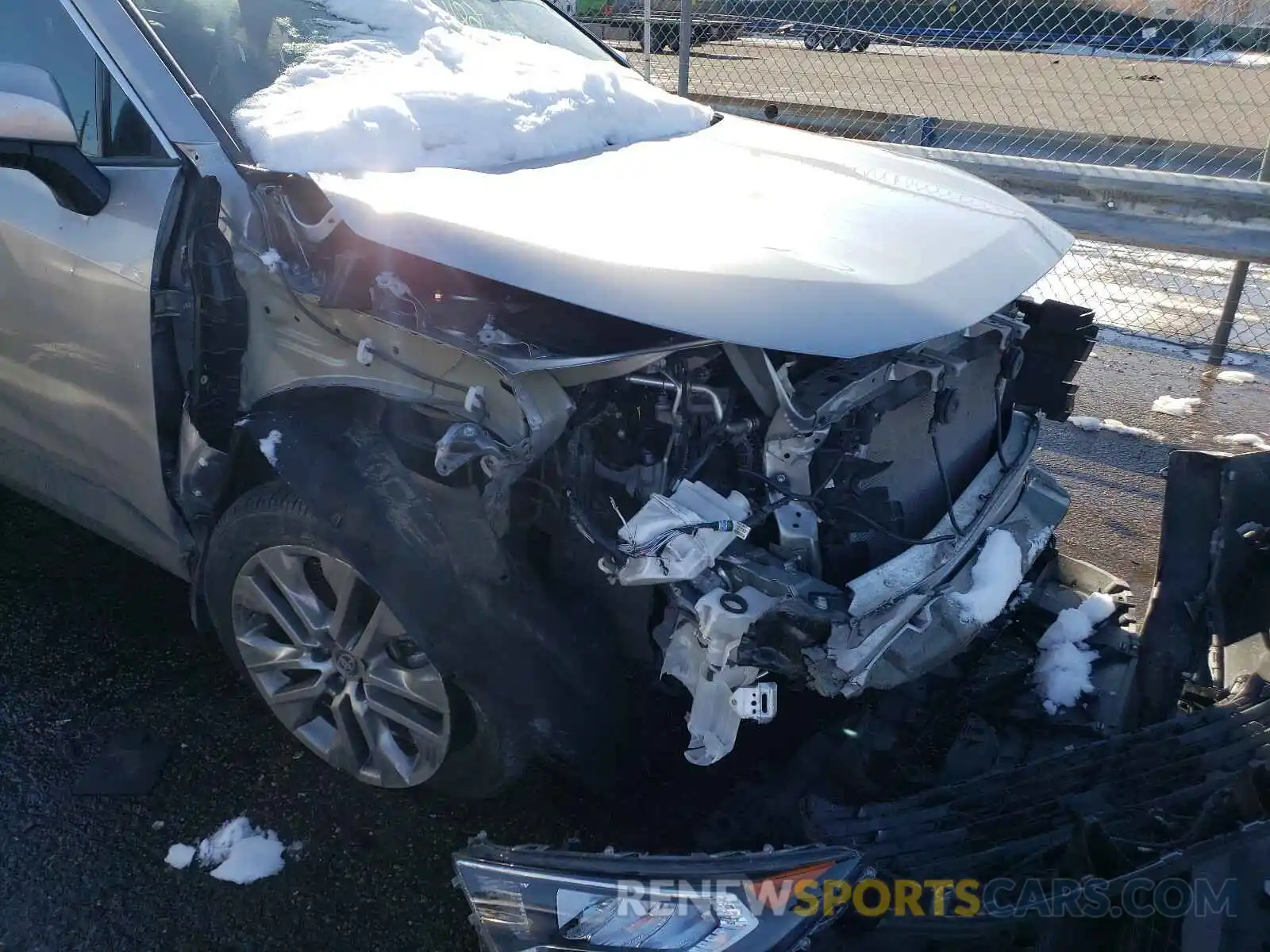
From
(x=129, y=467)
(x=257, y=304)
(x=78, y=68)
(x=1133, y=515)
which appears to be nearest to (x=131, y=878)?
(x=129, y=467)

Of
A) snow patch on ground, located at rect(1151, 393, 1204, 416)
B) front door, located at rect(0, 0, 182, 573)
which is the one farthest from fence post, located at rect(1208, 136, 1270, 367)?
front door, located at rect(0, 0, 182, 573)

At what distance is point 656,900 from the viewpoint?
1.71 meters

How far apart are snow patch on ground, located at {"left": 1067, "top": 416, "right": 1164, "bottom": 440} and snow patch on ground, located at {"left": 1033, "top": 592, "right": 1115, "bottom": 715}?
79.8 inches

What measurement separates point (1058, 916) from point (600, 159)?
2176 millimetres

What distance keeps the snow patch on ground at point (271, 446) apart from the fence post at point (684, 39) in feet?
17.8

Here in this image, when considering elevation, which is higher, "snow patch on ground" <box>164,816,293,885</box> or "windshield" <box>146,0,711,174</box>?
"windshield" <box>146,0,711,174</box>

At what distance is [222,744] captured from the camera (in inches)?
109

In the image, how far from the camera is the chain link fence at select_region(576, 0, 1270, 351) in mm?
5949

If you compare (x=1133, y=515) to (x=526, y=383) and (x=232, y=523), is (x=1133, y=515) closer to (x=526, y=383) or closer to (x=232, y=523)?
(x=526, y=383)

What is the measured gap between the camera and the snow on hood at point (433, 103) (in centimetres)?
249

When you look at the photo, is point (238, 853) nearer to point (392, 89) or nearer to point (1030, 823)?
point (1030, 823)

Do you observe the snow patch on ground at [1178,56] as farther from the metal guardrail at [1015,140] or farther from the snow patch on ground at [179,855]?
the snow patch on ground at [179,855]

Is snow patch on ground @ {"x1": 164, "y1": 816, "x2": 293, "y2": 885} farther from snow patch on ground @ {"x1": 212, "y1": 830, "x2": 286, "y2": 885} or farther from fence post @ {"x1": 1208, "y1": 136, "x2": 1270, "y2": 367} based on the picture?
fence post @ {"x1": 1208, "y1": 136, "x2": 1270, "y2": 367}

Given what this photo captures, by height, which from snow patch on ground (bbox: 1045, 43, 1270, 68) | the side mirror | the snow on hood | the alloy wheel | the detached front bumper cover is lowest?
the alloy wheel
